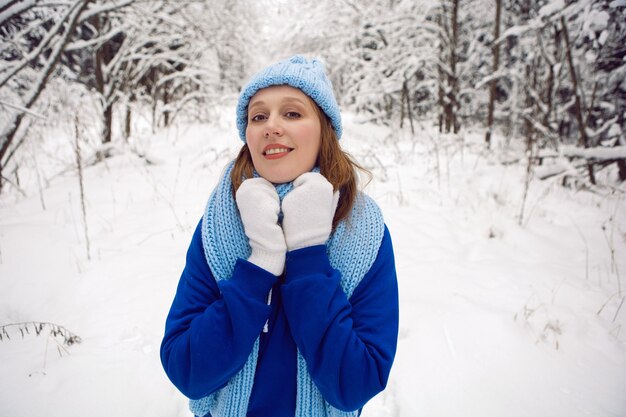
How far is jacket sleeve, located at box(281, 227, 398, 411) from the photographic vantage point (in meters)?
0.81

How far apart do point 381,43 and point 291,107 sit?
30.8 ft

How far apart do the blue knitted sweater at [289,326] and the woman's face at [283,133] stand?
8cm

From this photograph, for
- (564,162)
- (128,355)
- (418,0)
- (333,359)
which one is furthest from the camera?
(418,0)

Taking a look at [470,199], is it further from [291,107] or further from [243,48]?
[243,48]

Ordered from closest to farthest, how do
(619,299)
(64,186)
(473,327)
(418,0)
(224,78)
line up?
(473,327)
(619,299)
(64,186)
(418,0)
(224,78)

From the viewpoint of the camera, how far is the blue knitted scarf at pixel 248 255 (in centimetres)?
93

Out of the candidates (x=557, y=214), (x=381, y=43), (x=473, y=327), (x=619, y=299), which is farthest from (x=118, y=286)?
(x=381, y=43)

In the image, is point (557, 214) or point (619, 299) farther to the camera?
point (557, 214)

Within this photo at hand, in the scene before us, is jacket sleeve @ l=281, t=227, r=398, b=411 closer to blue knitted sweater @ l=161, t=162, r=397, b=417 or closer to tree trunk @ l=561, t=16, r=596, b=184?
blue knitted sweater @ l=161, t=162, r=397, b=417

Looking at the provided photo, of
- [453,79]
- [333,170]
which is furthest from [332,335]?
[453,79]

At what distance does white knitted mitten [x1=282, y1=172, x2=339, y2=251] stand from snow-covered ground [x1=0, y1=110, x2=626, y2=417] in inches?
48.1

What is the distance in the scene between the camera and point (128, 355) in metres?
1.82

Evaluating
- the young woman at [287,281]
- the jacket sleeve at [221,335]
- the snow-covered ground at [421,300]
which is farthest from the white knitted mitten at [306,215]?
the snow-covered ground at [421,300]

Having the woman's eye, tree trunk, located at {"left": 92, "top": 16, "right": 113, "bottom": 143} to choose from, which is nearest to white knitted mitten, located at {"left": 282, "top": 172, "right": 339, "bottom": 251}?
the woman's eye
